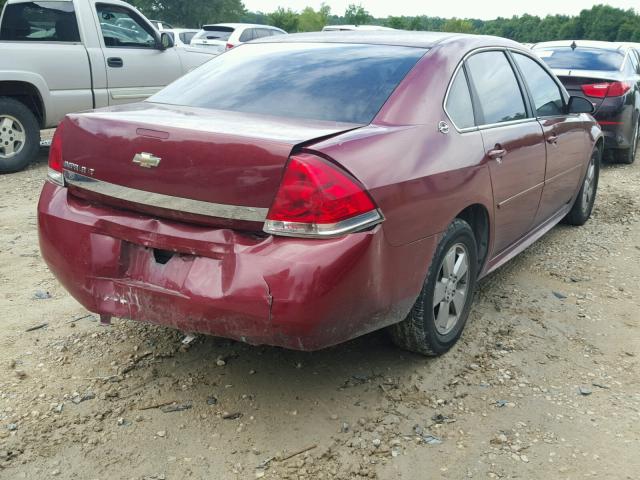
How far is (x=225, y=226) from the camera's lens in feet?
8.77

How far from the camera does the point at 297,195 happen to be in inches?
100

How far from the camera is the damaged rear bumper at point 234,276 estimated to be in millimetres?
2547

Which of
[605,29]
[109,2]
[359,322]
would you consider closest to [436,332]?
[359,322]

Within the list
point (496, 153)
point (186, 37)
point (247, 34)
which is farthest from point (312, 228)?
point (186, 37)

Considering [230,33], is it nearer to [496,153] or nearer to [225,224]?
[496,153]

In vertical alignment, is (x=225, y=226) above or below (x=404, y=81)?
below

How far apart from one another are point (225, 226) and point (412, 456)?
45.5 inches

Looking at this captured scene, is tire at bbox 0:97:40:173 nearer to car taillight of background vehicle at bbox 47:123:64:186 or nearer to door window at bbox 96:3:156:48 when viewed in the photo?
door window at bbox 96:3:156:48

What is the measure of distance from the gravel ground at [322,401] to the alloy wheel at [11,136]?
154 inches

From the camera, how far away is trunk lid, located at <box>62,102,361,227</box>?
260cm

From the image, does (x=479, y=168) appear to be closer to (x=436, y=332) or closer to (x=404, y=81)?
(x=404, y=81)

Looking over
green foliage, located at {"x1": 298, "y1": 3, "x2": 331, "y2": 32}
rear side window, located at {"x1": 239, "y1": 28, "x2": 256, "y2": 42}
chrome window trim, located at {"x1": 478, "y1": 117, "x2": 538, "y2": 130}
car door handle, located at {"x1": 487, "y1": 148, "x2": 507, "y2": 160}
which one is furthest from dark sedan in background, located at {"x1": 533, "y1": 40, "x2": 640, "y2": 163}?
green foliage, located at {"x1": 298, "y1": 3, "x2": 331, "y2": 32}

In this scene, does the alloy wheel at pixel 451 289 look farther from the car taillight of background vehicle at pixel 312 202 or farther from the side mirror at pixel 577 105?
the side mirror at pixel 577 105

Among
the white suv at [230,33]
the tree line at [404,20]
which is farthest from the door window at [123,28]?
the tree line at [404,20]
